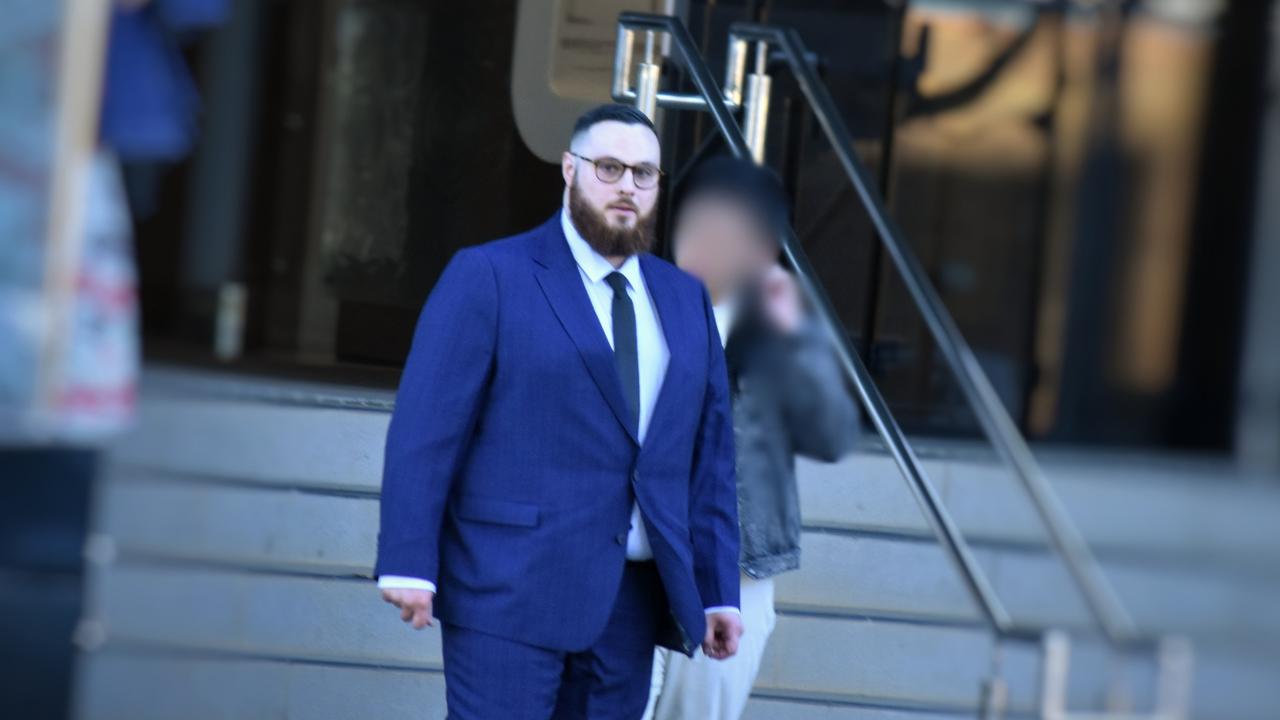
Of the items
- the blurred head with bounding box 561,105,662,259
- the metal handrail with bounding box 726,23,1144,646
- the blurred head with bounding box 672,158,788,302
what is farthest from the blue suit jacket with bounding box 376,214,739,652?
the metal handrail with bounding box 726,23,1144,646

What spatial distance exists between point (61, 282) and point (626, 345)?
3.43 ft

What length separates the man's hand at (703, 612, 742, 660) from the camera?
3.87m

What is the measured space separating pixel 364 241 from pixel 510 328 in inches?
116

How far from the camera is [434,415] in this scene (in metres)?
3.59

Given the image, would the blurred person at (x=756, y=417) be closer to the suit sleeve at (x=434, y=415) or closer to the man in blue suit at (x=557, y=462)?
the man in blue suit at (x=557, y=462)

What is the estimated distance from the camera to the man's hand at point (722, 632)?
12.7 feet

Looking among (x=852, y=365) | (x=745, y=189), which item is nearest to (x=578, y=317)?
(x=745, y=189)

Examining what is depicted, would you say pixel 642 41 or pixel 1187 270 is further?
pixel 1187 270

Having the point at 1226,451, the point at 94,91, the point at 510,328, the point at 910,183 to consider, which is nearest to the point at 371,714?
the point at 510,328

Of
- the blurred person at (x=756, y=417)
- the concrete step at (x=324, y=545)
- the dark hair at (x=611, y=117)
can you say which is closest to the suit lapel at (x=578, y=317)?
the dark hair at (x=611, y=117)

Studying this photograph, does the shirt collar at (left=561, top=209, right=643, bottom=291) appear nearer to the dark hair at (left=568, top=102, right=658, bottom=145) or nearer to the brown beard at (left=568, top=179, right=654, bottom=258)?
the brown beard at (left=568, top=179, right=654, bottom=258)

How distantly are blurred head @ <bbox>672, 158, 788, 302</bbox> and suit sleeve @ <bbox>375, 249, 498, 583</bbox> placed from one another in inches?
32.1

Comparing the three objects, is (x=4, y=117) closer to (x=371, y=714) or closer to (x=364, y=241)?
(x=371, y=714)

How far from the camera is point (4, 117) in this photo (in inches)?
131
